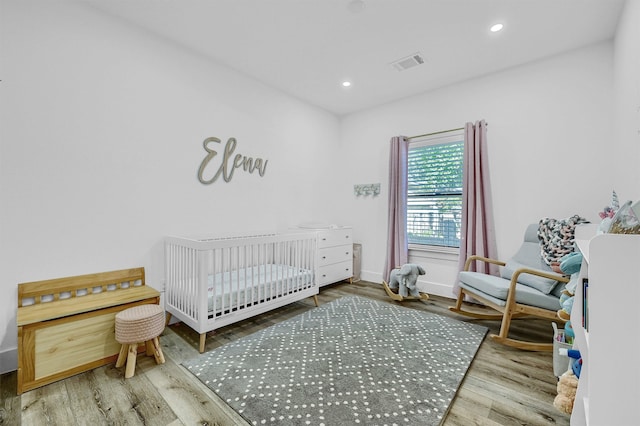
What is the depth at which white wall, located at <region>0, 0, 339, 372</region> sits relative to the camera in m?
1.78

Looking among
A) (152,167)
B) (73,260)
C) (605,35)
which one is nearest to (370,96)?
(605,35)

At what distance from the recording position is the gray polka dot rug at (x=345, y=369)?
1416 mm

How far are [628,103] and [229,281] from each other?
320 cm

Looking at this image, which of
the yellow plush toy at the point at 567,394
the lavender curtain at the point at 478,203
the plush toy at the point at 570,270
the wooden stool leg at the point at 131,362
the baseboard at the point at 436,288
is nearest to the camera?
the yellow plush toy at the point at 567,394

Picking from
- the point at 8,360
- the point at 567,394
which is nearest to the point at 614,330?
the point at 567,394

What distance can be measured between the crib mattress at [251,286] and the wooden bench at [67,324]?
44 centimetres

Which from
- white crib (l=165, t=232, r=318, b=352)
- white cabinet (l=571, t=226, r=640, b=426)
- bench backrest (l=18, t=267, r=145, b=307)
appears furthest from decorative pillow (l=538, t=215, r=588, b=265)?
bench backrest (l=18, t=267, r=145, b=307)

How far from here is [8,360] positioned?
175 cm

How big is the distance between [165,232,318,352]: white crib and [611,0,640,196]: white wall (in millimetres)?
2439

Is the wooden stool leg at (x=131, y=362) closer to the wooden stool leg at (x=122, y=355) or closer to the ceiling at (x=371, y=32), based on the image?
the wooden stool leg at (x=122, y=355)

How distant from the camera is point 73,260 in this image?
199cm

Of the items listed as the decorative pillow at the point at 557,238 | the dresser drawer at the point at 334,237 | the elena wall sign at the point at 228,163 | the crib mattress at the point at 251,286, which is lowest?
the crib mattress at the point at 251,286

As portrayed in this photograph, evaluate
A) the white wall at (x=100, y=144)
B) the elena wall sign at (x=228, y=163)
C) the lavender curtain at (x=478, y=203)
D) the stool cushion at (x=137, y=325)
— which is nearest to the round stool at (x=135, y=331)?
the stool cushion at (x=137, y=325)

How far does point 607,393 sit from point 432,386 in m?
0.98
